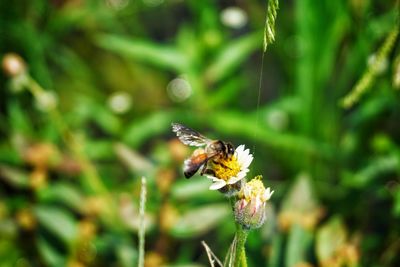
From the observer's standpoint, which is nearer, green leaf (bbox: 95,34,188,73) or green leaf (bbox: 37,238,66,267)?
green leaf (bbox: 37,238,66,267)

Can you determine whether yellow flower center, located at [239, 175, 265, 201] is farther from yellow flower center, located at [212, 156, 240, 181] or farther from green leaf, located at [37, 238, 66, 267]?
green leaf, located at [37, 238, 66, 267]

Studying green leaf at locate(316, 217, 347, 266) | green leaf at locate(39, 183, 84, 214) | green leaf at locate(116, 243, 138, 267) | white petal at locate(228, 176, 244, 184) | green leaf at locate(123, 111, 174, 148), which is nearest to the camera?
white petal at locate(228, 176, 244, 184)

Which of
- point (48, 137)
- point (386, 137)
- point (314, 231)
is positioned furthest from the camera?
point (48, 137)

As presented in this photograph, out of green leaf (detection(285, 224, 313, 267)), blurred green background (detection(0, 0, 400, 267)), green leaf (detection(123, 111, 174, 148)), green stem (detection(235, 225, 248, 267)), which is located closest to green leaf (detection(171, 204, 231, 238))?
blurred green background (detection(0, 0, 400, 267))

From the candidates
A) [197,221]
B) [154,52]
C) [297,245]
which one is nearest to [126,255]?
[197,221]

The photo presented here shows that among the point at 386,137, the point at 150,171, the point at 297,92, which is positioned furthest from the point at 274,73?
the point at 150,171

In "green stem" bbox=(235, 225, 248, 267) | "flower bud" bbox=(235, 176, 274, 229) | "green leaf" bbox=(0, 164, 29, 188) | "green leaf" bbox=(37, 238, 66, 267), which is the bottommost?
"green stem" bbox=(235, 225, 248, 267)

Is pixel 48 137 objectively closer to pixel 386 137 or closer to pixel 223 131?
pixel 223 131
